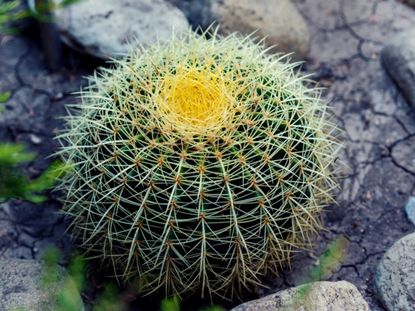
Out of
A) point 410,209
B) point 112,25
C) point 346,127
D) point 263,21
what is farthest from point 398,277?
point 112,25

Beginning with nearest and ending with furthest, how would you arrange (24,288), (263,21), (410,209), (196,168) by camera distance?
(196,168)
(24,288)
(410,209)
(263,21)

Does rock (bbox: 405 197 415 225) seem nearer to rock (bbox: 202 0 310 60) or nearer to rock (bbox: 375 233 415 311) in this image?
rock (bbox: 375 233 415 311)

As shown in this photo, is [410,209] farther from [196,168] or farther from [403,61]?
[196,168]

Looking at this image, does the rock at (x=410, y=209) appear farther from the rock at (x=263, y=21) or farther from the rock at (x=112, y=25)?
the rock at (x=112, y=25)

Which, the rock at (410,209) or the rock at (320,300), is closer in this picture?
the rock at (320,300)

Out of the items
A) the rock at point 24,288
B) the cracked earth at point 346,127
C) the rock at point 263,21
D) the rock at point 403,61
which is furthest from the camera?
the rock at point 263,21

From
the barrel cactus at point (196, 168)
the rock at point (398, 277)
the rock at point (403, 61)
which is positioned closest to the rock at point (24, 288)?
the barrel cactus at point (196, 168)
